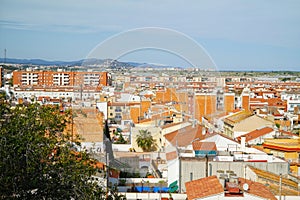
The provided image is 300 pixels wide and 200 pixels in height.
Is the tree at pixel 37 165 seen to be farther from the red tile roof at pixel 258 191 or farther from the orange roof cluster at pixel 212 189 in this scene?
the red tile roof at pixel 258 191

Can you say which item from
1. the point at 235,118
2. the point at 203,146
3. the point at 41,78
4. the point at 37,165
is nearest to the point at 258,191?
the point at 37,165

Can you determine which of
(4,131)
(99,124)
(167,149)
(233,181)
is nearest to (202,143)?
(167,149)

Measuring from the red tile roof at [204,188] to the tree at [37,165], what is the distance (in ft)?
3.41

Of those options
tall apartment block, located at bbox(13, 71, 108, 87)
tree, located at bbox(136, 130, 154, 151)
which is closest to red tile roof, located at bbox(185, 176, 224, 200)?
tree, located at bbox(136, 130, 154, 151)

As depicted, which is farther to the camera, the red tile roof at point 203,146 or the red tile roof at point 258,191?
the red tile roof at point 203,146

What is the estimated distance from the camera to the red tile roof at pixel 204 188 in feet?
12.4

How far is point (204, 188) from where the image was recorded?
13.0 feet

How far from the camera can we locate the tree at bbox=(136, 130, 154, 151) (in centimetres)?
724

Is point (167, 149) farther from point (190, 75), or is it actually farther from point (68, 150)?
point (68, 150)

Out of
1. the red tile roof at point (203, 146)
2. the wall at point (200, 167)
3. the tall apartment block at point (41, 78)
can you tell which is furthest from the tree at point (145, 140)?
the tall apartment block at point (41, 78)

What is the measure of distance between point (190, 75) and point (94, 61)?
6.68ft

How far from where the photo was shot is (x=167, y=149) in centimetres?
644

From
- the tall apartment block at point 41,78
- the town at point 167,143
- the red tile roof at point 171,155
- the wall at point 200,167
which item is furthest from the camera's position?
the tall apartment block at point 41,78

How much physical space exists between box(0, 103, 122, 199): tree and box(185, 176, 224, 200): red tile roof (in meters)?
1.04
